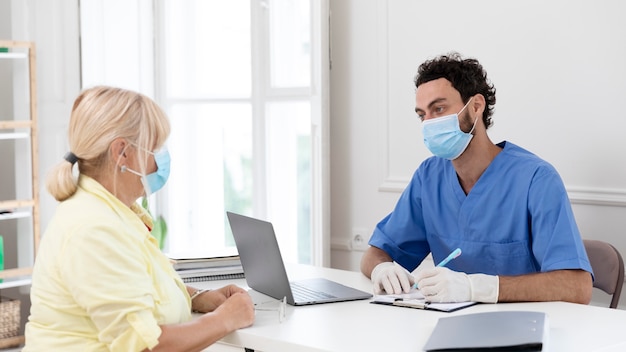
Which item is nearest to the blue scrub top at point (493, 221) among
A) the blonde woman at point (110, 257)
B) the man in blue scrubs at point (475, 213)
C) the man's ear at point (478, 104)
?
the man in blue scrubs at point (475, 213)

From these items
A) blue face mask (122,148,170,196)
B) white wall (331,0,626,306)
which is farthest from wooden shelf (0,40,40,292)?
blue face mask (122,148,170,196)

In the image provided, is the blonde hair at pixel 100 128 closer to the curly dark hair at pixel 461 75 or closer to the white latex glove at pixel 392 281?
the white latex glove at pixel 392 281

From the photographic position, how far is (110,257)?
160 centimetres

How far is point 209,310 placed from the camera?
2.00 meters

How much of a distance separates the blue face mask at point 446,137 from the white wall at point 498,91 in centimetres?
65

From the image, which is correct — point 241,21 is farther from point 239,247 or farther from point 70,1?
point 239,247

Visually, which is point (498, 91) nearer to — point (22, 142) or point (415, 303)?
point (415, 303)

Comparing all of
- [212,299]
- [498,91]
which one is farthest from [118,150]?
[498,91]

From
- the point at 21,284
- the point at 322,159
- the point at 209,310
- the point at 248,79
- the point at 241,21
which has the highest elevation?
the point at 241,21

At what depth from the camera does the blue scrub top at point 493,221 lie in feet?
7.19

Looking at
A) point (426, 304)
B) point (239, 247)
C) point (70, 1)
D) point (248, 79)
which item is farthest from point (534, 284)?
point (70, 1)

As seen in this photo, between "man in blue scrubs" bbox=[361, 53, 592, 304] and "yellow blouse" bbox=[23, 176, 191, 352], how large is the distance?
681 millimetres

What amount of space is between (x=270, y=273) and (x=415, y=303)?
0.36 m

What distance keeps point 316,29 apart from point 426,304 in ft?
5.96
